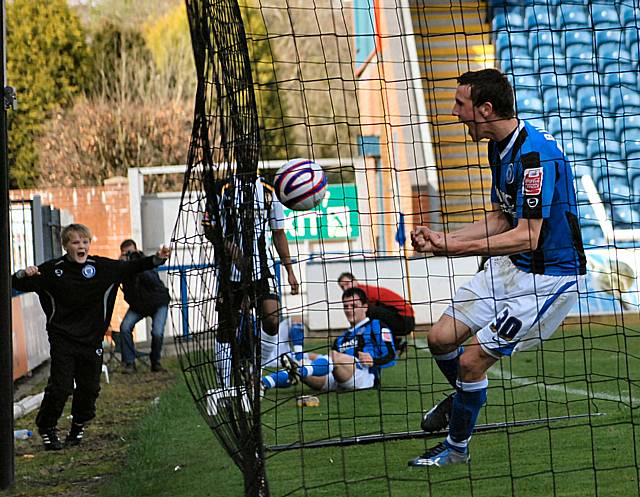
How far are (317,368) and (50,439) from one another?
8.26 ft

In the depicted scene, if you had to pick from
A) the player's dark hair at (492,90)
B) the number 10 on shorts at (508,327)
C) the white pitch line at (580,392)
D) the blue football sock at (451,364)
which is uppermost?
the player's dark hair at (492,90)

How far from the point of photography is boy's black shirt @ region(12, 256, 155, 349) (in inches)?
308

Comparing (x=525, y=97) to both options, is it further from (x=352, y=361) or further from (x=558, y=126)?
(x=352, y=361)

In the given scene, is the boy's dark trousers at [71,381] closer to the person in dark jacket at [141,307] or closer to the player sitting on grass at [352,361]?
the player sitting on grass at [352,361]

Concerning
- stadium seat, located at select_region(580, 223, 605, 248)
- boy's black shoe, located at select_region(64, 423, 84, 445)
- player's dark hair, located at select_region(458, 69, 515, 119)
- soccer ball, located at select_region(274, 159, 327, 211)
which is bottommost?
boy's black shoe, located at select_region(64, 423, 84, 445)

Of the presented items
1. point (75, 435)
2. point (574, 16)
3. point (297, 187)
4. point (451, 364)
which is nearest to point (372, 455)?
point (451, 364)

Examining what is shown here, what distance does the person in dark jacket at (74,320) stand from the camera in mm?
7777

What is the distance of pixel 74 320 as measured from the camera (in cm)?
789

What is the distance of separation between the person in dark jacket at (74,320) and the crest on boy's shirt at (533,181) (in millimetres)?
3249

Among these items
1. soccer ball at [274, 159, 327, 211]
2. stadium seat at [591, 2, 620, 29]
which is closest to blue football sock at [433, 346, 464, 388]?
soccer ball at [274, 159, 327, 211]

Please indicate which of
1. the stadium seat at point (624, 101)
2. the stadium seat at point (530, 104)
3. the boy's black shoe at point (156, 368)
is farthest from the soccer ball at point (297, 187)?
the stadium seat at point (624, 101)

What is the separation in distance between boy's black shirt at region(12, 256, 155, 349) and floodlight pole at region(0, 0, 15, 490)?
1283mm

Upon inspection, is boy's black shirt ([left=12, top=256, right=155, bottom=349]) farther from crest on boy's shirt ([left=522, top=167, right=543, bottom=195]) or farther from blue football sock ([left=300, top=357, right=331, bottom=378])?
crest on boy's shirt ([left=522, top=167, right=543, bottom=195])

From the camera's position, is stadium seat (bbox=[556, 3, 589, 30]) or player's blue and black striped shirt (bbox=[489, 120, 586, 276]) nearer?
player's blue and black striped shirt (bbox=[489, 120, 586, 276])
